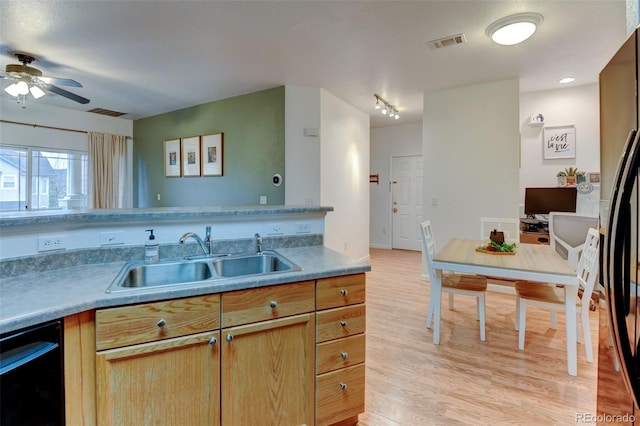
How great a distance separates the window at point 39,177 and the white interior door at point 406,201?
5570 millimetres

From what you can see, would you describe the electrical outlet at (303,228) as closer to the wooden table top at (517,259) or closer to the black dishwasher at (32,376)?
the wooden table top at (517,259)

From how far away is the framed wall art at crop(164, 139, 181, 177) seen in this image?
525 cm

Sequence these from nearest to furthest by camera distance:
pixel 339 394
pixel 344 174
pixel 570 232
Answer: pixel 339 394 < pixel 570 232 < pixel 344 174

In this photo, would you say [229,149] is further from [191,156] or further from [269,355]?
[269,355]

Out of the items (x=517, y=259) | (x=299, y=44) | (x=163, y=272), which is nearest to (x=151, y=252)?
(x=163, y=272)

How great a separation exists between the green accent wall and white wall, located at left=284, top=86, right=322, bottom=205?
0.10 meters

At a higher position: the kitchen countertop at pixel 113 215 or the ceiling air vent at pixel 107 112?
the ceiling air vent at pixel 107 112

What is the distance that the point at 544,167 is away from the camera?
4402 millimetres

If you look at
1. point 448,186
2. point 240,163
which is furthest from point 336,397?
point 240,163

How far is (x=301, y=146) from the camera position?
413 centimetres

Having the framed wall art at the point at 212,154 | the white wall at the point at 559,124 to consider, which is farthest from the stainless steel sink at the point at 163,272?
the white wall at the point at 559,124

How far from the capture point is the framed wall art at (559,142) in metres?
4.22

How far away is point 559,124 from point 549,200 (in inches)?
42.4

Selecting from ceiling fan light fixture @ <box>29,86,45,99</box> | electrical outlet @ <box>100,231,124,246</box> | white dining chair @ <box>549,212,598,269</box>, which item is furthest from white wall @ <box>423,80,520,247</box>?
ceiling fan light fixture @ <box>29,86,45,99</box>
